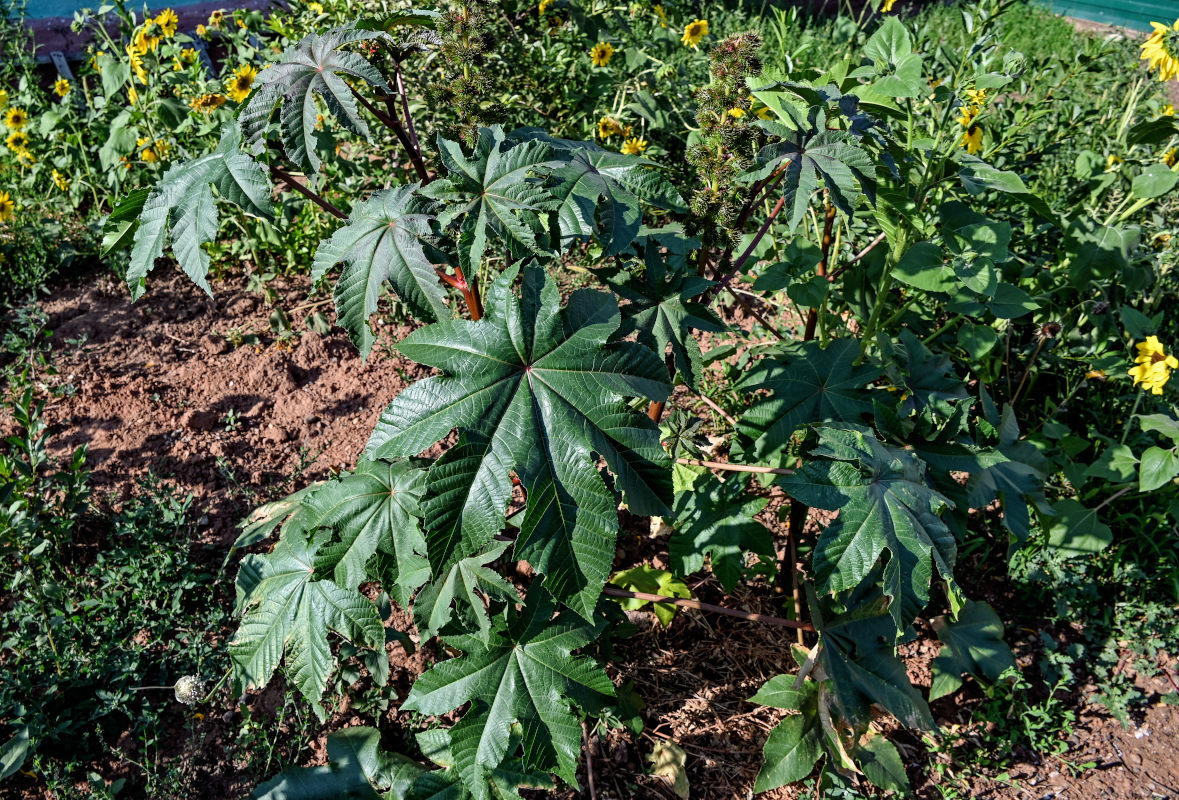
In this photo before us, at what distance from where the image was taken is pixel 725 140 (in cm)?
194

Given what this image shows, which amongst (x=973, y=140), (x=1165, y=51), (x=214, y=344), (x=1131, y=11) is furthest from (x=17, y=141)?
(x=1131, y=11)

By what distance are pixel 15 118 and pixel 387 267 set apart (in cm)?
379

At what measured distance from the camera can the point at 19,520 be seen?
2516 millimetres

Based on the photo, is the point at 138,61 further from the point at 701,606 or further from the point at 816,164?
the point at 701,606

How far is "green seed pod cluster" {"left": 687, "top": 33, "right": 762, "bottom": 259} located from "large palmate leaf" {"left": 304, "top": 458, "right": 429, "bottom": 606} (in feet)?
3.09

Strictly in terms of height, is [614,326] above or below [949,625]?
above

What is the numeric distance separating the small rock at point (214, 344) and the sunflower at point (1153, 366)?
350 cm

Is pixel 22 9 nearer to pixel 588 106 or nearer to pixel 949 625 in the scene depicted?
pixel 588 106

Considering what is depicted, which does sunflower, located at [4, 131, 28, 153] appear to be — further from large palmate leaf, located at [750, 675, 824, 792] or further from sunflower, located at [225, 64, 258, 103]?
large palmate leaf, located at [750, 675, 824, 792]

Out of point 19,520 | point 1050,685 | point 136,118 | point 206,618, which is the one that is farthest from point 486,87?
point 136,118

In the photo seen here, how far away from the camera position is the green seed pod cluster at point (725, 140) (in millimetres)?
1918

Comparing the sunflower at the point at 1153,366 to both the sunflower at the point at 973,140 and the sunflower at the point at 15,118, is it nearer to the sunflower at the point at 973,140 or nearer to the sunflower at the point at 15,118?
the sunflower at the point at 973,140

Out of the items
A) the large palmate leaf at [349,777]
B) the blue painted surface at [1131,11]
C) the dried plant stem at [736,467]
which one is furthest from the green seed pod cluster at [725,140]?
the blue painted surface at [1131,11]

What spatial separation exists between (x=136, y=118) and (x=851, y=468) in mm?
3804
